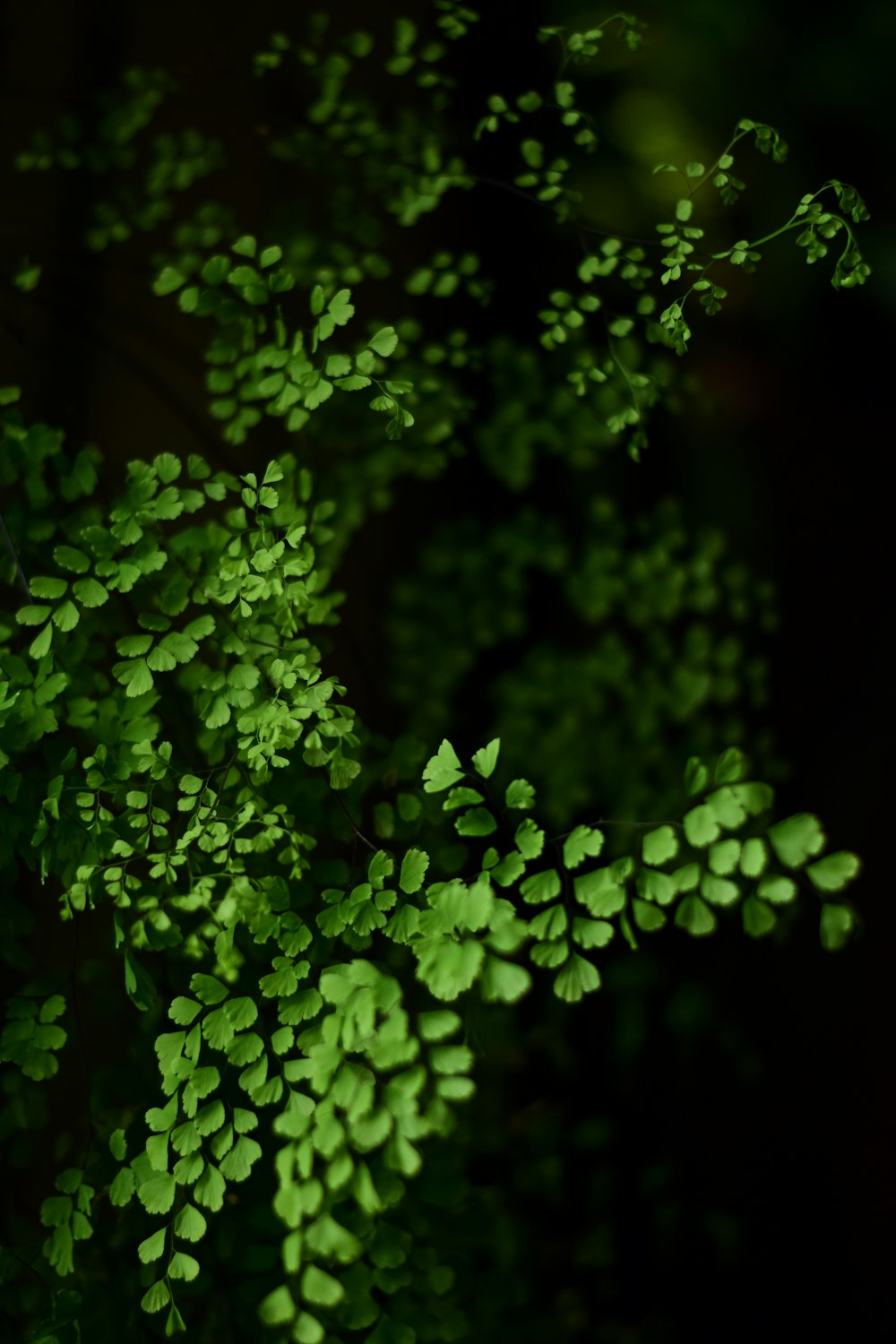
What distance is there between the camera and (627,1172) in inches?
72.4

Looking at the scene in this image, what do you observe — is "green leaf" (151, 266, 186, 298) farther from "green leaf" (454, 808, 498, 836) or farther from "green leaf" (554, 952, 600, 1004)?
"green leaf" (554, 952, 600, 1004)

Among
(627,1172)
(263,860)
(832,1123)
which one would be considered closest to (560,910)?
(263,860)

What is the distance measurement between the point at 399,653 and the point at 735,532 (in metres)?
0.71

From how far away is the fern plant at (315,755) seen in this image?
2.45 ft

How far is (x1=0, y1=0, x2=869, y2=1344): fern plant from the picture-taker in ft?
2.45

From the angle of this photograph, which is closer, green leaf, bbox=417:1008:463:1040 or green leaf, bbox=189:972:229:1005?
green leaf, bbox=417:1008:463:1040

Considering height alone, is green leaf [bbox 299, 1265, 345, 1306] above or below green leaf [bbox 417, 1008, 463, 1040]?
below

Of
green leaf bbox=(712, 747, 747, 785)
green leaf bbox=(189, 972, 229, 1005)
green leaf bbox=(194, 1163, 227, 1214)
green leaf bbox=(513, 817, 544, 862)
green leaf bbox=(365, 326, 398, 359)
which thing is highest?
green leaf bbox=(365, 326, 398, 359)

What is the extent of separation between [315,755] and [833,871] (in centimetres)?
41

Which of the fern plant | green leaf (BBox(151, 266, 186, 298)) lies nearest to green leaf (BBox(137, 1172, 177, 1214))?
the fern plant

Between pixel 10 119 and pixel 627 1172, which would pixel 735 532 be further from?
pixel 10 119

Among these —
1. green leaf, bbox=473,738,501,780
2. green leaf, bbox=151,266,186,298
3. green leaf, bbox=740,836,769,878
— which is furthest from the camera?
green leaf, bbox=151,266,186,298

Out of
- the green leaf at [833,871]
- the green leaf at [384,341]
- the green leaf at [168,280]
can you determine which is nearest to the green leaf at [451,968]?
the green leaf at [833,871]

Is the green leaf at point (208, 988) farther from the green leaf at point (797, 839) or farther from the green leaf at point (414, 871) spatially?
the green leaf at point (797, 839)
